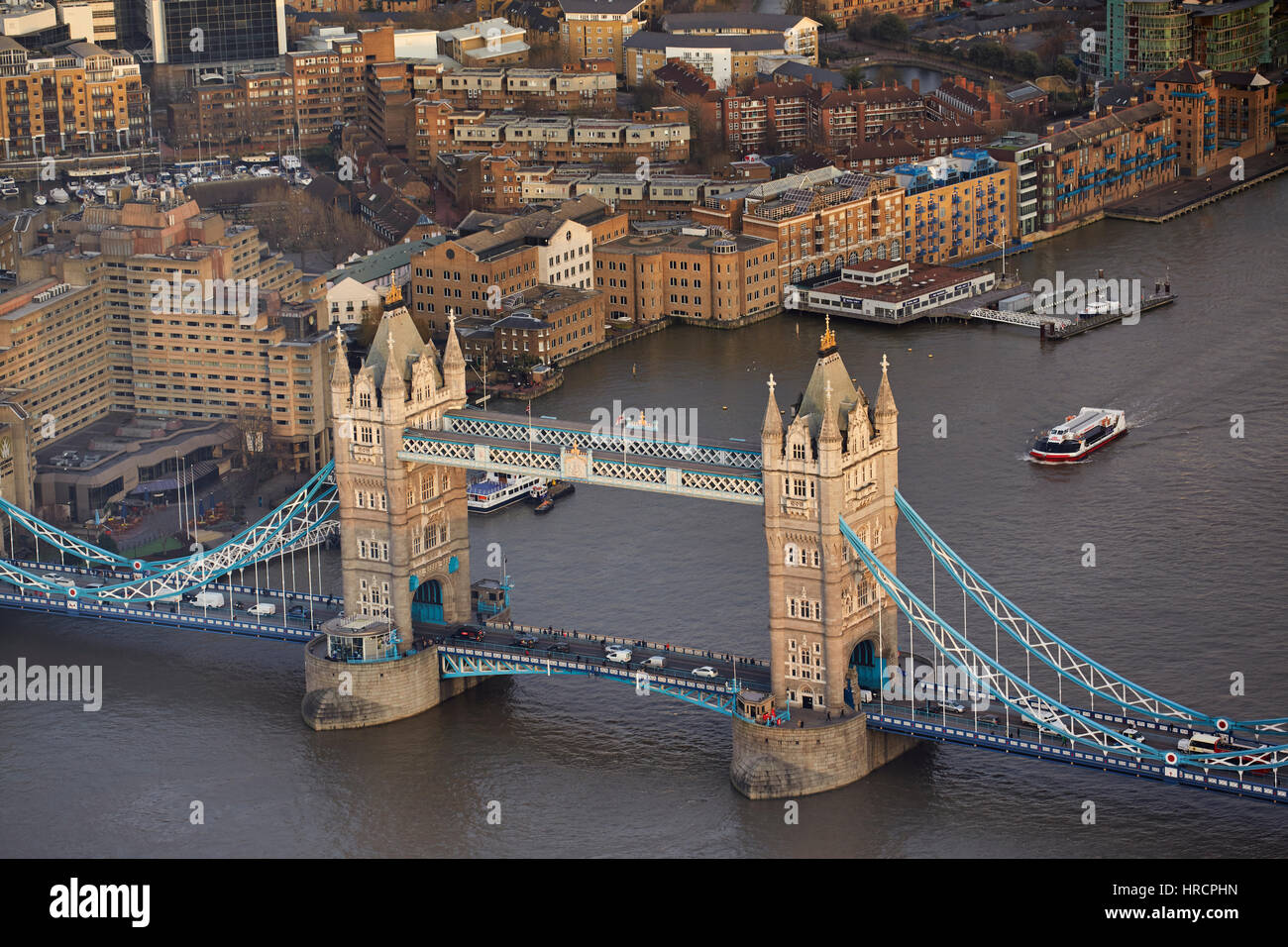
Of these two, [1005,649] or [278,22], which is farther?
[278,22]

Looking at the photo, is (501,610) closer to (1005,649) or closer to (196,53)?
(1005,649)

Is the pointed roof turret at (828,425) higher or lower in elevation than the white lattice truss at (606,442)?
higher

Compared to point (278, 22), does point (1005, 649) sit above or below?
below

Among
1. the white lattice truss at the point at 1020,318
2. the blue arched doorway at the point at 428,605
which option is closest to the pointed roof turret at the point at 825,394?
the blue arched doorway at the point at 428,605

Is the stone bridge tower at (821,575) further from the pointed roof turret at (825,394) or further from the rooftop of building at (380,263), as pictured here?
the rooftop of building at (380,263)

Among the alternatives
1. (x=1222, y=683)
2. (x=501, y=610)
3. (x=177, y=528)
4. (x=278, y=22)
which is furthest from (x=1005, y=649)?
(x=278, y=22)

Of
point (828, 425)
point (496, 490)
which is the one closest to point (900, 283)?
point (496, 490)

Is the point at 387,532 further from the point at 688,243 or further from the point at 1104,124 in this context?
the point at 1104,124
